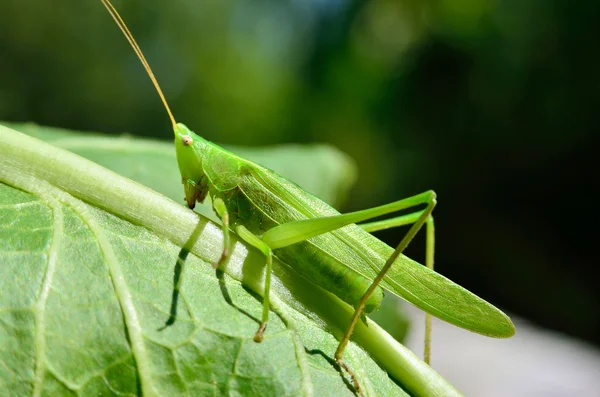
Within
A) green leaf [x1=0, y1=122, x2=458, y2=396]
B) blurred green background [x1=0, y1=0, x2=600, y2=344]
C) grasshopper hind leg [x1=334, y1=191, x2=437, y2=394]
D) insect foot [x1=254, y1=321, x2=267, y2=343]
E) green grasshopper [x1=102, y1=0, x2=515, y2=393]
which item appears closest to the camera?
green leaf [x1=0, y1=122, x2=458, y2=396]

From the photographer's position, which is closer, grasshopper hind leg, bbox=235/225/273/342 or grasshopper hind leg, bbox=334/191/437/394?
grasshopper hind leg, bbox=235/225/273/342

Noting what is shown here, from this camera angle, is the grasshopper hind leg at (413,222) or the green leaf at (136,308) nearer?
the green leaf at (136,308)

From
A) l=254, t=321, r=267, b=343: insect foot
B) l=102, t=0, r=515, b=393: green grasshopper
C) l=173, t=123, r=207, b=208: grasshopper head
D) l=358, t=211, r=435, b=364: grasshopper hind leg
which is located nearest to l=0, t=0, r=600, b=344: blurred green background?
l=358, t=211, r=435, b=364: grasshopper hind leg

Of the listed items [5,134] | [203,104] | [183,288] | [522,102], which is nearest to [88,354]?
[183,288]

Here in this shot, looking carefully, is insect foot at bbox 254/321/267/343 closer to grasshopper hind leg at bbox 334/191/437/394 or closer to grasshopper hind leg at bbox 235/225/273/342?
grasshopper hind leg at bbox 235/225/273/342

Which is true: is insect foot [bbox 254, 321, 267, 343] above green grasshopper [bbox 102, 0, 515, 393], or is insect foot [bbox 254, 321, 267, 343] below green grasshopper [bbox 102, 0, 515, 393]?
below

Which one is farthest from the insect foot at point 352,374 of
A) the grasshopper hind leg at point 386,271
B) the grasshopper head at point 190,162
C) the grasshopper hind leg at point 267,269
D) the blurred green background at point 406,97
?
the blurred green background at point 406,97

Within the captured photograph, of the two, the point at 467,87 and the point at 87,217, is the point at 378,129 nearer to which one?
the point at 467,87

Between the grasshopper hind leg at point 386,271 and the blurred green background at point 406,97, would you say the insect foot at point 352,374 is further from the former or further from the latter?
the blurred green background at point 406,97
